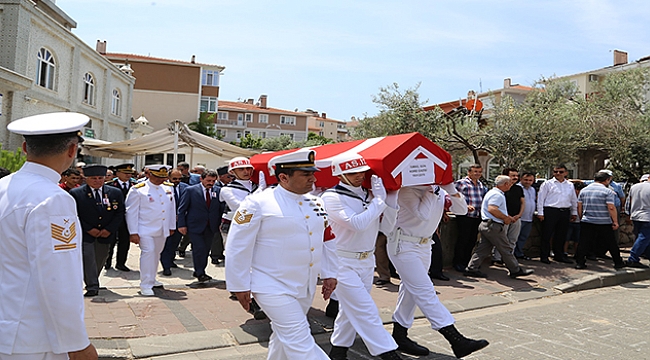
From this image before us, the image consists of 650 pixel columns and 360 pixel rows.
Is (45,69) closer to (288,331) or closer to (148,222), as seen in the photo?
(148,222)

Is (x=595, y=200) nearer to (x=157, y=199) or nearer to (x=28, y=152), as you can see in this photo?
(x=157, y=199)

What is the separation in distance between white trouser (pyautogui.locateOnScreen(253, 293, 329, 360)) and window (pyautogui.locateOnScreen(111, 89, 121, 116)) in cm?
2614

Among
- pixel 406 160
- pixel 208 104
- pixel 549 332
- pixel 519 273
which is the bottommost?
pixel 549 332

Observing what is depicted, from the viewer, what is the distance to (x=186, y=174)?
37.9 ft

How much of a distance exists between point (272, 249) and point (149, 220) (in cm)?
411

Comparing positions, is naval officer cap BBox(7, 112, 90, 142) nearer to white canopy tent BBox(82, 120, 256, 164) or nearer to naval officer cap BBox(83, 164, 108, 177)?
naval officer cap BBox(83, 164, 108, 177)

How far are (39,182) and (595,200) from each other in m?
9.59

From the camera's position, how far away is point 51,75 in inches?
785

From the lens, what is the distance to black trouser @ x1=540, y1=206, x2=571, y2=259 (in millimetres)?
10148

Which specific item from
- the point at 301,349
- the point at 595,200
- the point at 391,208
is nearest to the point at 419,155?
the point at 391,208

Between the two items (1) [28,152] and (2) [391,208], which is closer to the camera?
(1) [28,152]

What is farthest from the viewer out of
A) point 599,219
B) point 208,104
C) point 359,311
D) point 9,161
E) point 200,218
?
point 208,104

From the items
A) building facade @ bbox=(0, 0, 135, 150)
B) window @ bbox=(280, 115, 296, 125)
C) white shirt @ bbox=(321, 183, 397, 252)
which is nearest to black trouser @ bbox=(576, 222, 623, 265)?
white shirt @ bbox=(321, 183, 397, 252)

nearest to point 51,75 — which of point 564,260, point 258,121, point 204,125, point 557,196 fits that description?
point 557,196
